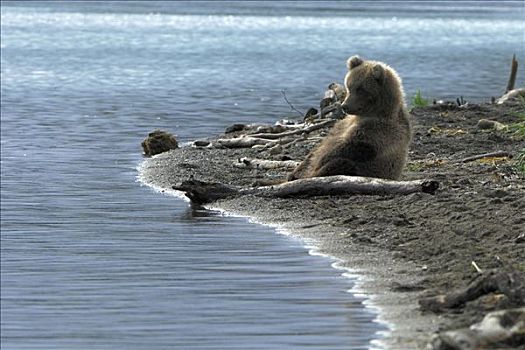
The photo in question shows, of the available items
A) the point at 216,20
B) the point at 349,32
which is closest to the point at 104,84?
the point at 349,32

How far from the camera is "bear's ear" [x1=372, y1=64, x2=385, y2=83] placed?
11945mm

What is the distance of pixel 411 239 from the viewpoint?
10.1 m

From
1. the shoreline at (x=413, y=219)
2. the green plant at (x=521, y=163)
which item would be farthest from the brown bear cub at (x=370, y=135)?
the green plant at (x=521, y=163)

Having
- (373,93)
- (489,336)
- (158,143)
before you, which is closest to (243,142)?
(158,143)

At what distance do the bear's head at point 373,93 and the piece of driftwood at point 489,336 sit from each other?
542 cm

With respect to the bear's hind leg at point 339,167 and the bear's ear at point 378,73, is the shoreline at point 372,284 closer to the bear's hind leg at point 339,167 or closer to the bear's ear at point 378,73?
the bear's hind leg at point 339,167

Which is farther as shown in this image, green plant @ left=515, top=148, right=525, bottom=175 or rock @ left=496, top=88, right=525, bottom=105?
rock @ left=496, top=88, right=525, bottom=105

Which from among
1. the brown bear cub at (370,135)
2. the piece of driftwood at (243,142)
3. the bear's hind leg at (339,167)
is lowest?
the piece of driftwood at (243,142)

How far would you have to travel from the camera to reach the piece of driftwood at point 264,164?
13750 mm

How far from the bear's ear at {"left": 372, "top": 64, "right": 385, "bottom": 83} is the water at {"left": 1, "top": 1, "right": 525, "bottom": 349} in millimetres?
1667

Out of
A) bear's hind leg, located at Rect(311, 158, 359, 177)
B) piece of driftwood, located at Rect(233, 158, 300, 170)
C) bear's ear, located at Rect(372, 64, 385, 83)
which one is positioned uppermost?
bear's ear, located at Rect(372, 64, 385, 83)

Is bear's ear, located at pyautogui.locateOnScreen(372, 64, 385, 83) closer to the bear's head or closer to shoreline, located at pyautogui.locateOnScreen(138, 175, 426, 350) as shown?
the bear's head

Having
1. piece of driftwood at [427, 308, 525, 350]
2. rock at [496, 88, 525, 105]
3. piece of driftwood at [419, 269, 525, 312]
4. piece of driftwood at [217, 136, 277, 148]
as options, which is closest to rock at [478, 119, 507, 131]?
piece of driftwood at [217, 136, 277, 148]

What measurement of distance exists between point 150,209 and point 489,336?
6002 millimetres
